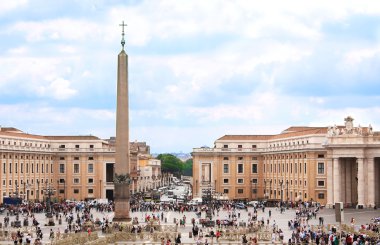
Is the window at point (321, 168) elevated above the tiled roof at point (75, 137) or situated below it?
below

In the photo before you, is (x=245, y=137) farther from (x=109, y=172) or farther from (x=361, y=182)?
(x=361, y=182)

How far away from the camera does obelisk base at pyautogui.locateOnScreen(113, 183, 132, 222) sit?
191 feet

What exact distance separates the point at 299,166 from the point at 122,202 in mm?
48045

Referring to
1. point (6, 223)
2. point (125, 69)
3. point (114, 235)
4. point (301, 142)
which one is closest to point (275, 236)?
point (114, 235)

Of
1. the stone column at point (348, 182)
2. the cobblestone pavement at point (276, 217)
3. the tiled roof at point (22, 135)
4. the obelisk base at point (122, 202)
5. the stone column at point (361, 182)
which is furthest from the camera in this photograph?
the tiled roof at point (22, 135)

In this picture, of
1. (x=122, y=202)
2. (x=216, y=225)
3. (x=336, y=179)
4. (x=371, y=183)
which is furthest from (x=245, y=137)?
(x=122, y=202)

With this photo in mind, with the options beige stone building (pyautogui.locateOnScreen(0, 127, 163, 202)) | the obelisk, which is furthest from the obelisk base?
beige stone building (pyautogui.locateOnScreen(0, 127, 163, 202))

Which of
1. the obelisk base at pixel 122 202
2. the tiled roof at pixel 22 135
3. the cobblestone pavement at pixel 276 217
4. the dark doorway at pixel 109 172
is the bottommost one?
the cobblestone pavement at pixel 276 217

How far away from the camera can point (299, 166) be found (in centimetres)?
10319

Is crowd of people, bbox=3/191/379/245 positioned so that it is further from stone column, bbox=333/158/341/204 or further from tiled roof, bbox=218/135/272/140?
tiled roof, bbox=218/135/272/140

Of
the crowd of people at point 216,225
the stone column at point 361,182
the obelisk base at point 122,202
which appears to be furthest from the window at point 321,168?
the obelisk base at point 122,202

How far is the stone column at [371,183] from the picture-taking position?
3402 inches

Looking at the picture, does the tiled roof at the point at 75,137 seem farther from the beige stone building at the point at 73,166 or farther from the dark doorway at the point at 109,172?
the dark doorway at the point at 109,172

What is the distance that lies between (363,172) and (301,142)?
18.3m
